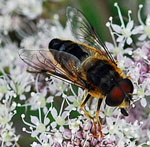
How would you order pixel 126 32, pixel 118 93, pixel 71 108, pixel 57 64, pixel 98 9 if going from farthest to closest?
1. pixel 98 9
2. pixel 126 32
3. pixel 71 108
4. pixel 57 64
5. pixel 118 93

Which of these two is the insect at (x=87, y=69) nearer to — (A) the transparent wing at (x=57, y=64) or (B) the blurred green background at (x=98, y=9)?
(A) the transparent wing at (x=57, y=64)

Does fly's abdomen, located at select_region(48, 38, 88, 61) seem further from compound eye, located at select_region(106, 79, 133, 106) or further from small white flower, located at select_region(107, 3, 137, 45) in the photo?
small white flower, located at select_region(107, 3, 137, 45)

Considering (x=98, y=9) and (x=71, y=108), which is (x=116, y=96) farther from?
(x=98, y=9)

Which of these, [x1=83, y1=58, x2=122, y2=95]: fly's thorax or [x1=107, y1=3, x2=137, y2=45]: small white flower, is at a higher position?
[x1=107, y1=3, x2=137, y2=45]: small white flower

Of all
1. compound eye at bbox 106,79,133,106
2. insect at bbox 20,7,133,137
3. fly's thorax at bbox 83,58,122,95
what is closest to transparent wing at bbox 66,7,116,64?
insect at bbox 20,7,133,137

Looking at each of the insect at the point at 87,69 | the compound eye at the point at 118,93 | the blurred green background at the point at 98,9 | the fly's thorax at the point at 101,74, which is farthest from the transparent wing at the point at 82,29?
the blurred green background at the point at 98,9

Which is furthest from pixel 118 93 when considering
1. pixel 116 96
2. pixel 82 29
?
pixel 82 29

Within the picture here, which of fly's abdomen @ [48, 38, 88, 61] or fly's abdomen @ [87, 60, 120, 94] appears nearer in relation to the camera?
fly's abdomen @ [87, 60, 120, 94]
